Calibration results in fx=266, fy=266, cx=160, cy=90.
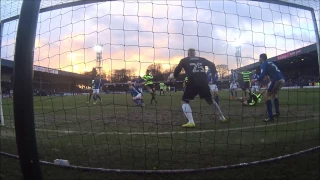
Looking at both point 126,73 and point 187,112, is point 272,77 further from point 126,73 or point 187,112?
point 126,73

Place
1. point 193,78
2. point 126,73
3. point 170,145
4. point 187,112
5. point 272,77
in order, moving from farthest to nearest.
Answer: point 272,77
point 193,78
point 187,112
point 170,145
point 126,73

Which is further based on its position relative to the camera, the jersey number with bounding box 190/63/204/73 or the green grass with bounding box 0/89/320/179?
the jersey number with bounding box 190/63/204/73

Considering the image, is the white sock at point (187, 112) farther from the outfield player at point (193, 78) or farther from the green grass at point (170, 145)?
the green grass at point (170, 145)

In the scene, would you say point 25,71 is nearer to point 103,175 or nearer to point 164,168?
point 103,175

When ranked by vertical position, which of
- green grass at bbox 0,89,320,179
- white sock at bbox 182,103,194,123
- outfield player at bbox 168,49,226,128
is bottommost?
green grass at bbox 0,89,320,179

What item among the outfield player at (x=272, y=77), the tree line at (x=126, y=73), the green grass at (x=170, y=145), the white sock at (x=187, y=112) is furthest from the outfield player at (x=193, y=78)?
the outfield player at (x=272, y=77)

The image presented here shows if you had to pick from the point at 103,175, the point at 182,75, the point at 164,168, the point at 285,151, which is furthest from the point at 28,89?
the point at 182,75

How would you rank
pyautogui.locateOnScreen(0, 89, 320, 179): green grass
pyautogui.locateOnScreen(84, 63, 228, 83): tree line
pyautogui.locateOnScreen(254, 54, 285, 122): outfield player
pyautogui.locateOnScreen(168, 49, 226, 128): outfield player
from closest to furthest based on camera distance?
pyautogui.locateOnScreen(0, 89, 320, 179): green grass < pyautogui.locateOnScreen(84, 63, 228, 83): tree line < pyautogui.locateOnScreen(168, 49, 226, 128): outfield player < pyautogui.locateOnScreen(254, 54, 285, 122): outfield player

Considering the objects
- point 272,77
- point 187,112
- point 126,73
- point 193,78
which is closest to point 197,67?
point 193,78

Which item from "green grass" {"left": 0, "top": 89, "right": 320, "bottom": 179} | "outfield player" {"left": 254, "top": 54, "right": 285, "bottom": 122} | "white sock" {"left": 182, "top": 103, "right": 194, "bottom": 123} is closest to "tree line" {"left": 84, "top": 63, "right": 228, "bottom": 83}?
"green grass" {"left": 0, "top": 89, "right": 320, "bottom": 179}

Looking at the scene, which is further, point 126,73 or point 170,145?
point 170,145

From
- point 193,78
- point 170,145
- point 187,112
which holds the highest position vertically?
point 193,78

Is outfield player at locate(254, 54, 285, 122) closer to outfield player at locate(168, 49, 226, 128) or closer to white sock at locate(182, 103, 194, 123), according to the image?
outfield player at locate(168, 49, 226, 128)

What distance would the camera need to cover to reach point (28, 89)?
137 centimetres
